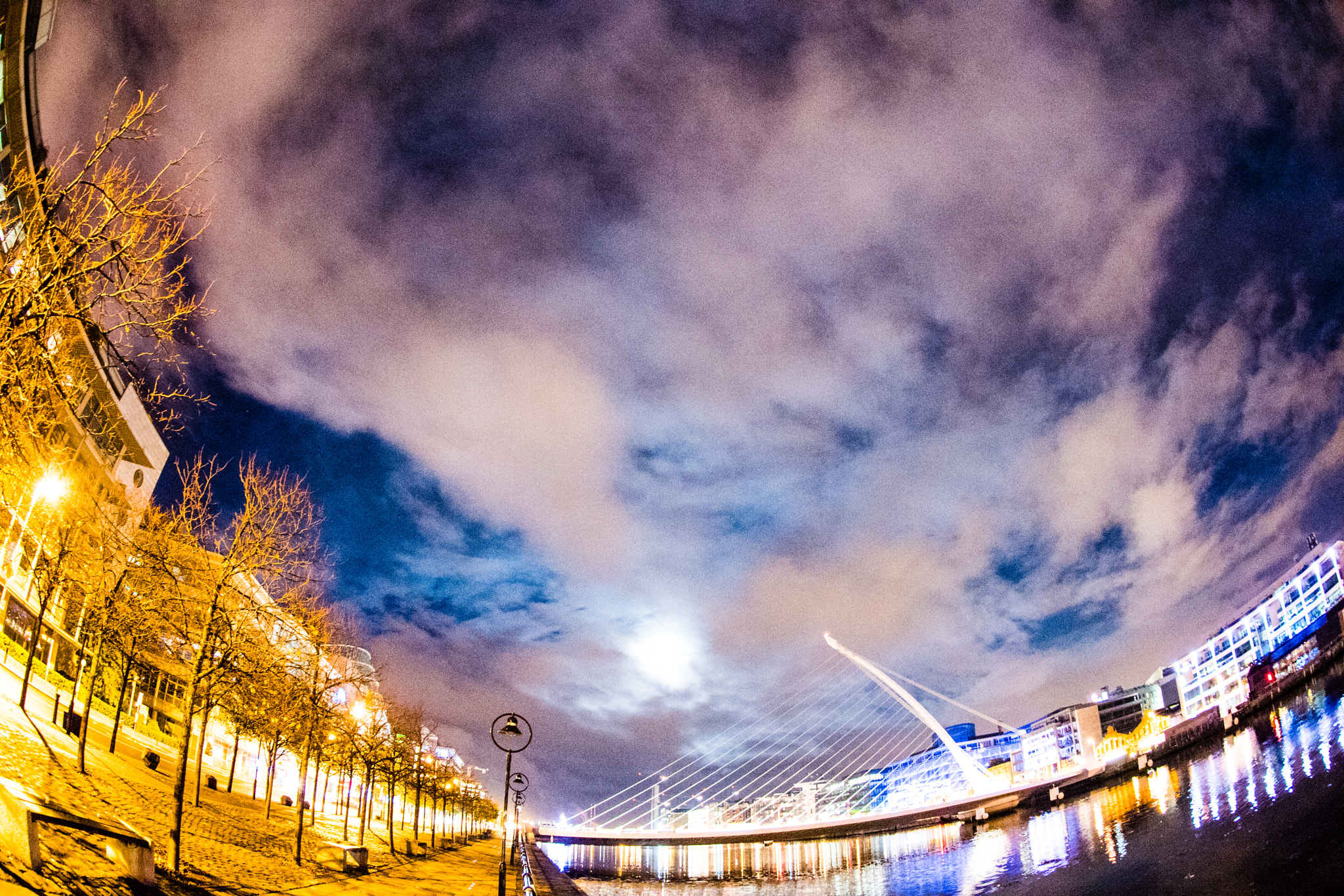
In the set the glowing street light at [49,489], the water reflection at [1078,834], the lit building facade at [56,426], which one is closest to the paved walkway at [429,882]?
the glowing street light at [49,489]

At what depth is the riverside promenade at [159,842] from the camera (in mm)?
8867

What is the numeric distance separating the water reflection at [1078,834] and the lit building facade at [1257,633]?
29578 mm

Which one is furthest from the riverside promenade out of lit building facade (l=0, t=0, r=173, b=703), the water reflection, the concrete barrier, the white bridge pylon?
the white bridge pylon

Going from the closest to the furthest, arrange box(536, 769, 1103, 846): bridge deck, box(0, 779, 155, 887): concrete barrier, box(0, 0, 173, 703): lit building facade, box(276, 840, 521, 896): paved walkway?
1. box(0, 779, 155, 887): concrete barrier
2. box(276, 840, 521, 896): paved walkway
3. box(0, 0, 173, 703): lit building facade
4. box(536, 769, 1103, 846): bridge deck

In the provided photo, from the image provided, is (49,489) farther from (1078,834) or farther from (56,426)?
(1078,834)

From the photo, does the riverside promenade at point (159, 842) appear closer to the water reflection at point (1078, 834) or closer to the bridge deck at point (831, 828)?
Result: the water reflection at point (1078, 834)

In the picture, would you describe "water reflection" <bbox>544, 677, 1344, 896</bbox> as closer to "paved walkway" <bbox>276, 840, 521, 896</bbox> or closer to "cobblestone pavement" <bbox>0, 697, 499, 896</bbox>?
"paved walkway" <bbox>276, 840, 521, 896</bbox>

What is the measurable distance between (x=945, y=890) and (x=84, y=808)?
36.7 m

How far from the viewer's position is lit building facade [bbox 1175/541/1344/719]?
298ft

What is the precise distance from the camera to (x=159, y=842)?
54.3ft

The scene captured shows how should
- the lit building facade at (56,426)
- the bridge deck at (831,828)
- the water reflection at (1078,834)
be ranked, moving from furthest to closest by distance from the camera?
the bridge deck at (831,828), the lit building facade at (56,426), the water reflection at (1078,834)

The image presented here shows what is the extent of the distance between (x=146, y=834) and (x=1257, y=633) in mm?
149657

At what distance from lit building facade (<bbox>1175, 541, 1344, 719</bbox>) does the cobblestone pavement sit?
322ft

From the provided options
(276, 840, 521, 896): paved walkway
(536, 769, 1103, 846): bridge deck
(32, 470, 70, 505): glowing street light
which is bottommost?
(536, 769, 1103, 846): bridge deck
